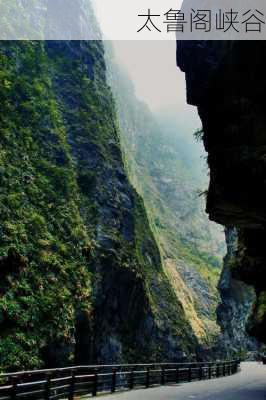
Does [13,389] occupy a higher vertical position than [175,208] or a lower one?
lower

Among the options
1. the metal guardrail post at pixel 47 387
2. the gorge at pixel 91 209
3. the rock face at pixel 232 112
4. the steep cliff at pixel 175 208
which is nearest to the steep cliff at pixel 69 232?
the gorge at pixel 91 209

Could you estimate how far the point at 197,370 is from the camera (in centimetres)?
3238

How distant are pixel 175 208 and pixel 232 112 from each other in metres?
132

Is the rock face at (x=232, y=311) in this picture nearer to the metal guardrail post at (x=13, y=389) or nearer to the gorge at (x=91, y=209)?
the gorge at (x=91, y=209)

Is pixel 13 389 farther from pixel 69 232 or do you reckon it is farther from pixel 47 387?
pixel 69 232

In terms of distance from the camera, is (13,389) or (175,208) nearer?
(13,389)

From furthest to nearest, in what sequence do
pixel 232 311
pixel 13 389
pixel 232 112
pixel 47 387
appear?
pixel 232 311
pixel 232 112
pixel 47 387
pixel 13 389

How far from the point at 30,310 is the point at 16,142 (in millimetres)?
14244

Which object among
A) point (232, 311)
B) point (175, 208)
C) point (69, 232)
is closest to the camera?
point (69, 232)

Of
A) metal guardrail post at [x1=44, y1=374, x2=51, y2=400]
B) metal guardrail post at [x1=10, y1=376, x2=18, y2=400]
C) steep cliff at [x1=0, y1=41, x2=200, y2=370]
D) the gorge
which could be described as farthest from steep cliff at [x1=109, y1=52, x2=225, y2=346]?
metal guardrail post at [x1=10, y1=376, x2=18, y2=400]

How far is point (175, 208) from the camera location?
148 metres

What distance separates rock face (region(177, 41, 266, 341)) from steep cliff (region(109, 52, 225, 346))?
217ft

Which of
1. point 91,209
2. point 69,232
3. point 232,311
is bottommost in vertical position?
point 232,311

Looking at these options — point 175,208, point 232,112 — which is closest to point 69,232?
point 232,112
